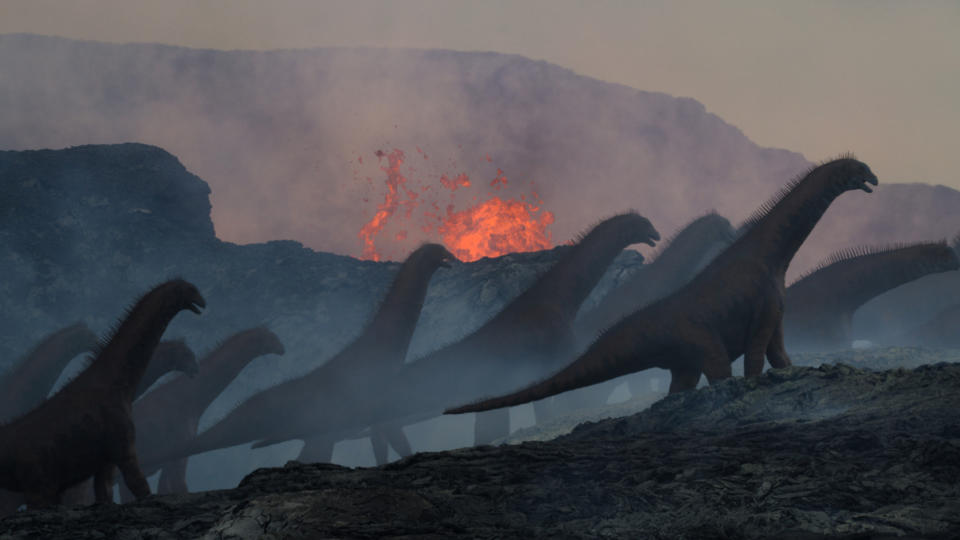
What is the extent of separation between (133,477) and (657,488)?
5487mm

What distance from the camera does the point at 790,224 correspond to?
874 centimetres

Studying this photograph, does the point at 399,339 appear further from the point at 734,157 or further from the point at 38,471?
the point at 734,157

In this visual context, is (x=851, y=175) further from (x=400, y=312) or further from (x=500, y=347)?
(x=400, y=312)

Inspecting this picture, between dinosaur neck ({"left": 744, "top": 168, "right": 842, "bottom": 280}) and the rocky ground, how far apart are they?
2.26 metres

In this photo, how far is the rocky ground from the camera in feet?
12.5

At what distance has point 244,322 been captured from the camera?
49.8 feet

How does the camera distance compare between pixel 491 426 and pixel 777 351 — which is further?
pixel 491 426

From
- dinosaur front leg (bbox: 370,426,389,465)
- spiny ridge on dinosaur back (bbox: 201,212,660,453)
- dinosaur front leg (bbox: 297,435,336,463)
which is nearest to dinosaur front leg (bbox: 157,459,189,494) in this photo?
spiny ridge on dinosaur back (bbox: 201,212,660,453)

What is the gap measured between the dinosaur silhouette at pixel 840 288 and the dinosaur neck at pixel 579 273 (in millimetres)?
3317

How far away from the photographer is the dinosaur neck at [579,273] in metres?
11.6

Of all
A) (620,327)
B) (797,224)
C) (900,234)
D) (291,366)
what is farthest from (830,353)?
(900,234)

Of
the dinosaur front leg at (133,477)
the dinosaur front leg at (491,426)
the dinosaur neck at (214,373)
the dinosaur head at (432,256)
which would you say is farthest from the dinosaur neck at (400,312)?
the dinosaur front leg at (133,477)

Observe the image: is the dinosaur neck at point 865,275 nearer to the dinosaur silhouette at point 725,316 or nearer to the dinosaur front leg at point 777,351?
the dinosaur silhouette at point 725,316

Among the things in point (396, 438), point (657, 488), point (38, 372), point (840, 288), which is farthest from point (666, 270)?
point (38, 372)
